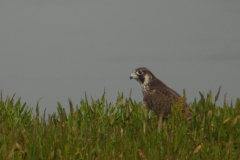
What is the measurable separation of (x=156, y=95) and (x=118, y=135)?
9.43 feet

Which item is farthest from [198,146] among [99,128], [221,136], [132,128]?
[99,128]

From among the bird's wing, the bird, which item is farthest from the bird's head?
the bird's wing

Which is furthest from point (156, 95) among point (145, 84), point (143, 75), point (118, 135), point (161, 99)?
point (118, 135)

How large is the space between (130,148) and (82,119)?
1.51 meters

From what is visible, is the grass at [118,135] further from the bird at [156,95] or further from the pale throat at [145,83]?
Answer: the pale throat at [145,83]

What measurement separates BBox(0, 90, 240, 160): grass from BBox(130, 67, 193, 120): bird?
644 millimetres

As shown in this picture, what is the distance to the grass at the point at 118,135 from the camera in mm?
4734

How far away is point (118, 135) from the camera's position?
5402 millimetres

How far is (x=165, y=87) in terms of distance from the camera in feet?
28.1

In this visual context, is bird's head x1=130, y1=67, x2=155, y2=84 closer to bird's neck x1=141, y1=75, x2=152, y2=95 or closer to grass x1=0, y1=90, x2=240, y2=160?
bird's neck x1=141, y1=75, x2=152, y2=95

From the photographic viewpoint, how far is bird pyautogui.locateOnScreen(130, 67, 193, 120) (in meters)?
7.67

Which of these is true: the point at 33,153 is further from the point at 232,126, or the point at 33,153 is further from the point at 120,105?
the point at 232,126

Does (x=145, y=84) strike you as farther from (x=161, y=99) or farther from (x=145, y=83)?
(x=161, y=99)

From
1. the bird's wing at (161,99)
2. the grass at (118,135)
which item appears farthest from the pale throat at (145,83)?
the grass at (118,135)
